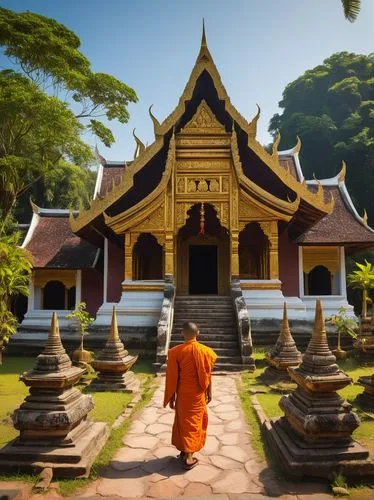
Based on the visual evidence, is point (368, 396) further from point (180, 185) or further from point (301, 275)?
point (180, 185)

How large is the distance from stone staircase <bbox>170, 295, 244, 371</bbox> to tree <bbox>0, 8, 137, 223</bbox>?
798 centimetres

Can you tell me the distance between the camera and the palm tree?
23.7 feet

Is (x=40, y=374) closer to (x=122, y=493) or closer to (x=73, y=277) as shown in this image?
(x=122, y=493)

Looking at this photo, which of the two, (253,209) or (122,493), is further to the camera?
(253,209)

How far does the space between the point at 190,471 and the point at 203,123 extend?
10.4 meters

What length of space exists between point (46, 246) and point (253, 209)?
757 centimetres

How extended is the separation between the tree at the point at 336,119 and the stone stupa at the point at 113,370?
27.9m

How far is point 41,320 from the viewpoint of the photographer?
45.9 feet

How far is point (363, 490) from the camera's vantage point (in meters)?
3.60

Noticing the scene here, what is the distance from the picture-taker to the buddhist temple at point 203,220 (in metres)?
11.9

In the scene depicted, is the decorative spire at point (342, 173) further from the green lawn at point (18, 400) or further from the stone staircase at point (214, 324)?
the green lawn at point (18, 400)

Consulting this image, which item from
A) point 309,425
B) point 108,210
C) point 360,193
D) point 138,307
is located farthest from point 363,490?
point 360,193

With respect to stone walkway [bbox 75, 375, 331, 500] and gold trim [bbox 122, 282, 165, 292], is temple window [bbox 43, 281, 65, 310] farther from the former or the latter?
stone walkway [bbox 75, 375, 331, 500]

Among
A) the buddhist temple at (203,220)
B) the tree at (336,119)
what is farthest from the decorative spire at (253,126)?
the tree at (336,119)
